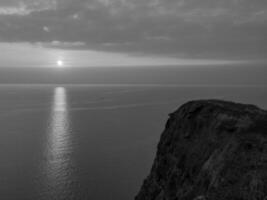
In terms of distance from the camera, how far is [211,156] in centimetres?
3678

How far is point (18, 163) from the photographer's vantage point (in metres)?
91.1

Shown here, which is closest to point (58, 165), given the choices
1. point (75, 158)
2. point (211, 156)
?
point (75, 158)

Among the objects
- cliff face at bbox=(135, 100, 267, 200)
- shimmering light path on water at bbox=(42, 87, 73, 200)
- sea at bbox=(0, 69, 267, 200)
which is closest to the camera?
cliff face at bbox=(135, 100, 267, 200)

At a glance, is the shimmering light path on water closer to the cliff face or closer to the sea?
the sea

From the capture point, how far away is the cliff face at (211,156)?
95.5ft

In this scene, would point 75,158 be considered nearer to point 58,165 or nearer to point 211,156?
point 58,165

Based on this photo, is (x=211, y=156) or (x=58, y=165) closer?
(x=211, y=156)

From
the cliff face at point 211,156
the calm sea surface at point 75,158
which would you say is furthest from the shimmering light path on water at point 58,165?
the cliff face at point 211,156

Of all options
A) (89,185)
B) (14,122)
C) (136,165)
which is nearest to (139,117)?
(14,122)

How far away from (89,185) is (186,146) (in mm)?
40575

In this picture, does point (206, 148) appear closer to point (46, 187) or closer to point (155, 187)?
point (155, 187)

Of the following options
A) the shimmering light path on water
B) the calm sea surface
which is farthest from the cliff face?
the shimmering light path on water

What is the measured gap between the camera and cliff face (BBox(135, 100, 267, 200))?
29.1 m

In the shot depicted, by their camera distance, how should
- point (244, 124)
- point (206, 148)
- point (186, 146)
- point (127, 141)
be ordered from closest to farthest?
point (244, 124), point (206, 148), point (186, 146), point (127, 141)
